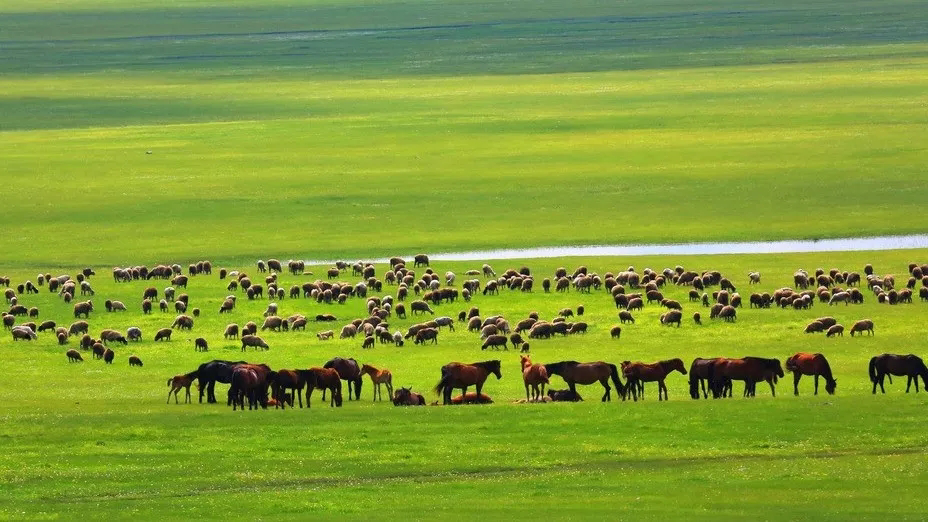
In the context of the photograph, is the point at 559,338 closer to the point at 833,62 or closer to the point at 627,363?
the point at 627,363

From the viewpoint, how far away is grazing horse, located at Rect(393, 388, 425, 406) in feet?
84.8

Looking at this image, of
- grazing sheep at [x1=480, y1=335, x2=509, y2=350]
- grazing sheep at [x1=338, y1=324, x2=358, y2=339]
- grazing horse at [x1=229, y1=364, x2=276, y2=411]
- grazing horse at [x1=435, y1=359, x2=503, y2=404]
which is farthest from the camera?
grazing sheep at [x1=338, y1=324, x2=358, y2=339]

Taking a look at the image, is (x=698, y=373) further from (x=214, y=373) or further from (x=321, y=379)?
(x=214, y=373)

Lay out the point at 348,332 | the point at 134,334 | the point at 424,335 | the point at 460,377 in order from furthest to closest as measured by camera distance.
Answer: the point at 134,334 → the point at 348,332 → the point at 424,335 → the point at 460,377

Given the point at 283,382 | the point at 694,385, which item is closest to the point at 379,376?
the point at 283,382

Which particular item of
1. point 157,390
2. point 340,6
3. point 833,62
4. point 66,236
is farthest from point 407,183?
point 340,6

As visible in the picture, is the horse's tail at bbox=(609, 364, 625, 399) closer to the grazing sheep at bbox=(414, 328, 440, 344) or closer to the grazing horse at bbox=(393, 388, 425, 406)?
the grazing horse at bbox=(393, 388, 425, 406)

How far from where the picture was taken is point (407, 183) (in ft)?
205

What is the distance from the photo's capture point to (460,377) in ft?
85.8

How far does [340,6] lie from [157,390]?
482 ft

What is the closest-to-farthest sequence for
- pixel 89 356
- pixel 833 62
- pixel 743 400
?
pixel 743 400
pixel 89 356
pixel 833 62

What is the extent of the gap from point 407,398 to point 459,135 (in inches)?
2053

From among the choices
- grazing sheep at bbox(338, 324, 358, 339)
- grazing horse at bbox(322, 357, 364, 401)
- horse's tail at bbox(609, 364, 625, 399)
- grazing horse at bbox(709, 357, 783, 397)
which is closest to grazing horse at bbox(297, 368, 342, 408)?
grazing horse at bbox(322, 357, 364, 401)

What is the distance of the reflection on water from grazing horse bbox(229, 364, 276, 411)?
21024 millimetres
